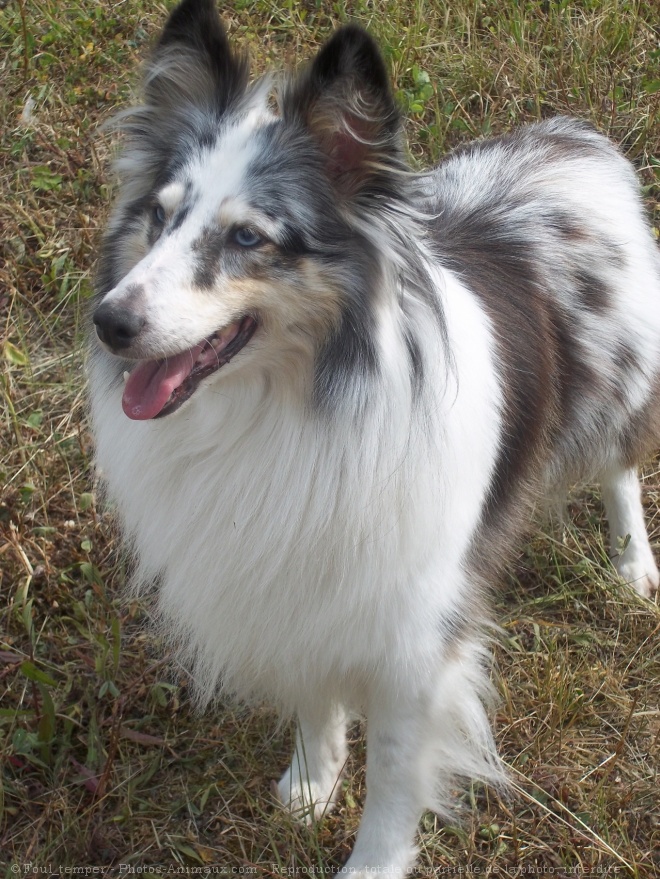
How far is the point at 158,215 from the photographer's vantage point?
219 cm

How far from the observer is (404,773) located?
2.57 meters

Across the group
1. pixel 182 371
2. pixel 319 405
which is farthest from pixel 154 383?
pixel 319 405

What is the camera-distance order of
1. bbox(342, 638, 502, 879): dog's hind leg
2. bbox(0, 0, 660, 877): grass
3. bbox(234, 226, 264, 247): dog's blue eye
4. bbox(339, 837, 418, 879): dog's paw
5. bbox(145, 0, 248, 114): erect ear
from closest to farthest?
1. bbox(234, 226, 264, 247): dog's blue eye
2. bbox(145, 0, 248, 114): erect ear
3. bbox(342, 638, 502, 879): dog's hind leg
4. bbox(339, 837, 418, 879): dog's paw
5. bbox(0, 0, 660, 877): grass

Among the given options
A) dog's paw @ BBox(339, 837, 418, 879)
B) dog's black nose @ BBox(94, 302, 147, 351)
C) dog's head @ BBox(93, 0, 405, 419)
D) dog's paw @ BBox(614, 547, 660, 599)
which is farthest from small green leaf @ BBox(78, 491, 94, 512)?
dog's paw @ BBox(614, 547, 660, 599)

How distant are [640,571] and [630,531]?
160 mm

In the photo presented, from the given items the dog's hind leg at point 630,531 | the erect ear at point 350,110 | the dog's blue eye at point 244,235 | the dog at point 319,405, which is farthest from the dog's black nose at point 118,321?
the dog's hind leg at point 630,531

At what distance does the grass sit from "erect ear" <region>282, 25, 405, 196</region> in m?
0.47

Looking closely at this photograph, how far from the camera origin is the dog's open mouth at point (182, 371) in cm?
207

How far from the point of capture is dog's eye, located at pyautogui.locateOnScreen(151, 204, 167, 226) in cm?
216

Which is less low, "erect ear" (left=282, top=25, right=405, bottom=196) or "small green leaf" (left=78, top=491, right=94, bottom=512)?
"erect ear" (left=282, top=25, right=405, bottom=196)

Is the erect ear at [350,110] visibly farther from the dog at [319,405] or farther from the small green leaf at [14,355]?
the small green leaf at [14,355]

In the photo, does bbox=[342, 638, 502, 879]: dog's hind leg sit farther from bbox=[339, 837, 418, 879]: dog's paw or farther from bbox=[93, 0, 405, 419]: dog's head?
bbox=[93, 0, 405, 419]: dog's head

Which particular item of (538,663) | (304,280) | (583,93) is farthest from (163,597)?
(583,93)

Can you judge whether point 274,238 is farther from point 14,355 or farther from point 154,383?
point 14,355
